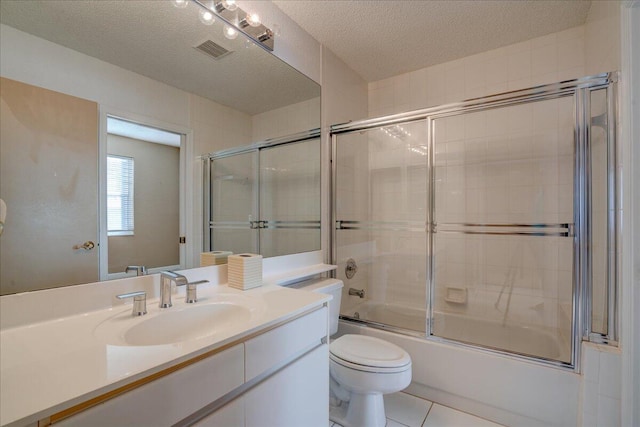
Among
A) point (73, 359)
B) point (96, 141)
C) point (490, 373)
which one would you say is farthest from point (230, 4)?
point (490, 373)

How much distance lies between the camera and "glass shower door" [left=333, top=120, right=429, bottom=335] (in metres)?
2.24

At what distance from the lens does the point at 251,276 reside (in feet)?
4.49

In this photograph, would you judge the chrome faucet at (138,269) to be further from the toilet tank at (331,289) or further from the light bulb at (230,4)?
the light bulb at (230,4)

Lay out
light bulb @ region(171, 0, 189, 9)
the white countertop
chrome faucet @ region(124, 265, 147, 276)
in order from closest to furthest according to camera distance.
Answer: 1. the white countertop
2. chrome faucet @ region(124, 265, 147, 276)
3. light bulb @ region(171, 0, 189, 9)

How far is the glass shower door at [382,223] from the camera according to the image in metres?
2.24

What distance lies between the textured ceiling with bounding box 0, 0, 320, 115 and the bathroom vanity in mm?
868

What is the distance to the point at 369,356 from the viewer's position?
1509 mm

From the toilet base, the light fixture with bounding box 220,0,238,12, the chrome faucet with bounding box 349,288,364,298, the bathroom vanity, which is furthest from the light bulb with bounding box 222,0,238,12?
the toilet base

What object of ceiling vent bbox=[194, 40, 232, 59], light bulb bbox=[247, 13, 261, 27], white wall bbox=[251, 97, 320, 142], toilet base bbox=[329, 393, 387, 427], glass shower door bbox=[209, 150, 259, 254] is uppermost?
light bulb bbox=[247, 13, 261, 27]

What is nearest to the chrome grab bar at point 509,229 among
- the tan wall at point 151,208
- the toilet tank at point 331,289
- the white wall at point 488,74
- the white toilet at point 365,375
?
the toilet tank at point 331,289

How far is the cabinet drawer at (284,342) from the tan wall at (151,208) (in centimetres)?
60

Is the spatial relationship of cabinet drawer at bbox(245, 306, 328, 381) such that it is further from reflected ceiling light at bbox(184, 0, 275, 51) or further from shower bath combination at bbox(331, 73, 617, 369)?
reflected ceiling light at bbox(184, 0, 275, 51)

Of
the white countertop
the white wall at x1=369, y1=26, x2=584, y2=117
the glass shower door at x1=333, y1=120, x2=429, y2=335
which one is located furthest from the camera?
the glass shower door at x1=333, y1=120, x2=429, y2=335

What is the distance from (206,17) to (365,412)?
7.02 ft
